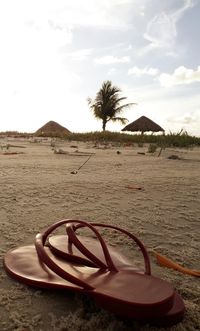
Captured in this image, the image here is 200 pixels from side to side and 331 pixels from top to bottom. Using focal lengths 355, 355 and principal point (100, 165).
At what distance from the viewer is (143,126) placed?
2048 cm

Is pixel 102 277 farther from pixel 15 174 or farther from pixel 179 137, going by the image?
pixel 179 137

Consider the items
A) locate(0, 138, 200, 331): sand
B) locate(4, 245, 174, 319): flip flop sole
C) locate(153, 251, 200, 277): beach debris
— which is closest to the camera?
locate(4, 245, 174, 319): flip flop sole

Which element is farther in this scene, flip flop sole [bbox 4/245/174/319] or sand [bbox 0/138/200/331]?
sand [bbox 0/138/200/331]

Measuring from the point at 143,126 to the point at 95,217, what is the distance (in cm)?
1891

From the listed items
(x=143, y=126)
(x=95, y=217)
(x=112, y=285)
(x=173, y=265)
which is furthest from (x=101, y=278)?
(x=143, y=126)

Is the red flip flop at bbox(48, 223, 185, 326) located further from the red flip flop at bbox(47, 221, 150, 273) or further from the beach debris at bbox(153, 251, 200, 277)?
the beach debris at bbox(153, 251, 200, 277)

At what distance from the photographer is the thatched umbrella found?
66.9 ft

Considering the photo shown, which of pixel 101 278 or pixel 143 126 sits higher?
pixel 143 126

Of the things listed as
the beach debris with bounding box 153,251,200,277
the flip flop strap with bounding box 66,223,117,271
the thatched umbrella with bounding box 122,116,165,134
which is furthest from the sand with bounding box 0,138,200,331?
the thatched umbrella with bounding box 122,116,165,134

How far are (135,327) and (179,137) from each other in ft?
25.0

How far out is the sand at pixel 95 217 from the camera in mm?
955

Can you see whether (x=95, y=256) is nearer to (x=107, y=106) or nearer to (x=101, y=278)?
(x=101, y=278)

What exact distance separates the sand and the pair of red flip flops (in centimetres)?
4

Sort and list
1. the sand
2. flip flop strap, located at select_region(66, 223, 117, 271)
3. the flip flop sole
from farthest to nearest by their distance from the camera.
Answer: flip flop strap, located at select_region(66, 223, 117, 271)
the sand
the flip flop sole
